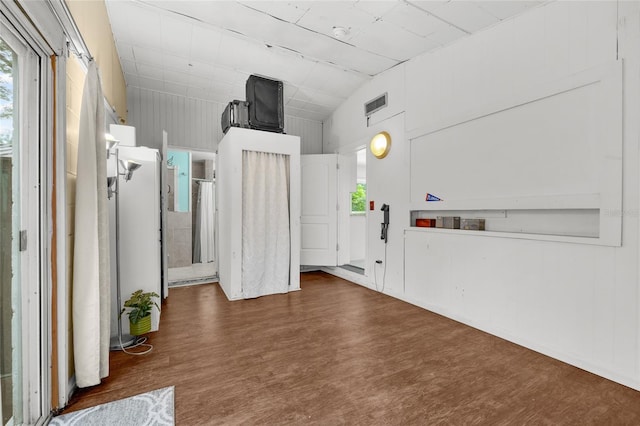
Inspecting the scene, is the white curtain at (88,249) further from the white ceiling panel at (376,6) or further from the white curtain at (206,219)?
the white curtain at (206,219)

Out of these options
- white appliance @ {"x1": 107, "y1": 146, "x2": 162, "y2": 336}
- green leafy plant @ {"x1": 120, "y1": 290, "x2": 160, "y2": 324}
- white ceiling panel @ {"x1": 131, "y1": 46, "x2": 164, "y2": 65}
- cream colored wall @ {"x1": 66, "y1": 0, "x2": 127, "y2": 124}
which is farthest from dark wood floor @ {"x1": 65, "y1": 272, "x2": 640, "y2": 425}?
white ceiling panel @ {"x1": 131, "y1": 46, "x2": 164, "y2": 65}

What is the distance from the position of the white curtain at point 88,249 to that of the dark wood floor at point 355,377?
251mm

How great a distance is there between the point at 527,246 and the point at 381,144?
210 centimetres

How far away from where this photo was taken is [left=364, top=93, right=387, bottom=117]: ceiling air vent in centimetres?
395

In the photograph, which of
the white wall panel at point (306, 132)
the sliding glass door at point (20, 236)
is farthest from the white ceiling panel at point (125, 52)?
the white wall panel at point (306, 132)

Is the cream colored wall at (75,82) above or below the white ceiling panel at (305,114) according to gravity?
below

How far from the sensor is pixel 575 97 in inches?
85.8

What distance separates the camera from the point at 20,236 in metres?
1.48

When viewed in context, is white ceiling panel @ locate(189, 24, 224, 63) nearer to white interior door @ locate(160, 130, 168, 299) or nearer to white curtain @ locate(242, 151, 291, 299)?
white interior door @ locate(160, 130, 168, 299)

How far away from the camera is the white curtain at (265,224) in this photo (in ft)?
12.6

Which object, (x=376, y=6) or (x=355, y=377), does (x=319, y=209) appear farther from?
(x=355, y=377)

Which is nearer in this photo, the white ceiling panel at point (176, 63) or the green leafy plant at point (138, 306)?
the green leafy plant at point (138, 306)

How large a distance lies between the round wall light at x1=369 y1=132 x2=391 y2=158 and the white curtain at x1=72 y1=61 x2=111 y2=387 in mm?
3040

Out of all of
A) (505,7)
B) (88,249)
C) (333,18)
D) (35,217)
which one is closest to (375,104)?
(333,18)
